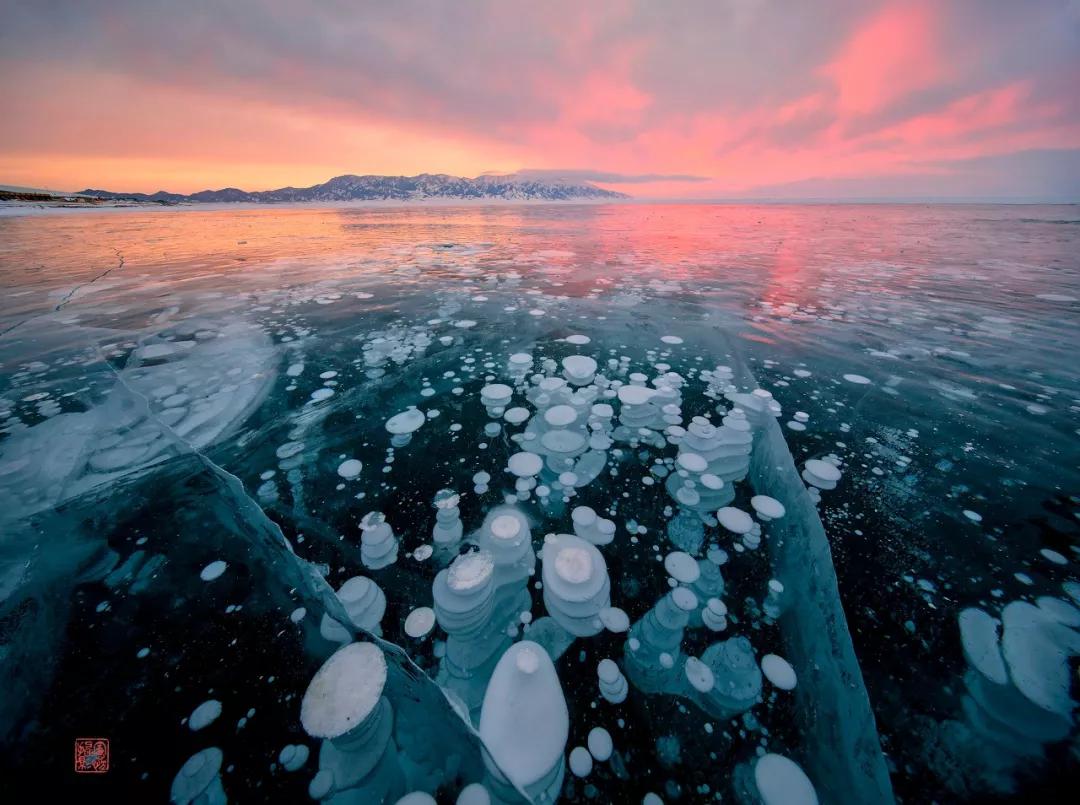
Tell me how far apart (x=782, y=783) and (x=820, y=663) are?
0.48 meters

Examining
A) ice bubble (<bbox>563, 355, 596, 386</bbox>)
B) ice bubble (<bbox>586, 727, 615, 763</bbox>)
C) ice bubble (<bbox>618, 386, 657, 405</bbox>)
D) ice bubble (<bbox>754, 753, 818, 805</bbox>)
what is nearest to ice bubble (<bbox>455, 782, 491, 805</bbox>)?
ice bubble (<bbox>586, 727, 615, 763</bbox>)

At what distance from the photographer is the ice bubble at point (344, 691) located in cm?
123

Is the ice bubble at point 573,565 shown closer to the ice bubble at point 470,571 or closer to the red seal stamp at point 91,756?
the ice bubble at point 470,571

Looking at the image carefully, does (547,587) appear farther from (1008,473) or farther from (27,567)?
(1008,473)

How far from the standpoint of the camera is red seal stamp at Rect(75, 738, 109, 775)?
3.89ft

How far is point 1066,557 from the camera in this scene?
180cm

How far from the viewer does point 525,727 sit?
1260 mm

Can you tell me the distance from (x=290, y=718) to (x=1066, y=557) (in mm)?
3489

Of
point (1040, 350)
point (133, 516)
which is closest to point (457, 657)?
point (133, 516)

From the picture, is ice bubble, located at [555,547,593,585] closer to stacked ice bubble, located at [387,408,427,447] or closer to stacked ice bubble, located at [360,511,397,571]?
stacked ice bubble, located at [360,511,397,571]

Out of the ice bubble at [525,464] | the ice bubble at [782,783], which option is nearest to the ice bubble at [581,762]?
the ice bubble at [782,783]

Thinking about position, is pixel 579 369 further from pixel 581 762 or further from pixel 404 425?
pixel 581 762

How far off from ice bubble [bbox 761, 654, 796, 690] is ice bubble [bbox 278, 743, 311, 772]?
1.64 m

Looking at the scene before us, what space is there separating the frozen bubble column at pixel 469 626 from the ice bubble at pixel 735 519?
1.27 metres
